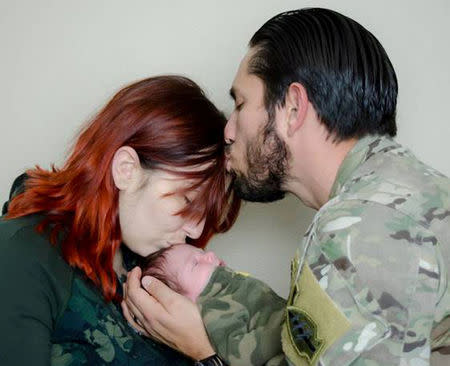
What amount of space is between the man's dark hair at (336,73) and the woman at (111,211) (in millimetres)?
234

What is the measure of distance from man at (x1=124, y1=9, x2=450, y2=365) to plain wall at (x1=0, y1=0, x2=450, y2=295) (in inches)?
23.9

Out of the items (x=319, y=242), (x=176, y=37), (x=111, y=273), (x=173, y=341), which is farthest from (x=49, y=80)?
(x=319, y=242)

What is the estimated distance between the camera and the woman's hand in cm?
145

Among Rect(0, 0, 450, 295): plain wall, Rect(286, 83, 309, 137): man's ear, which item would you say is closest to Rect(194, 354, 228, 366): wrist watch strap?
Rect(286, 83, 309, 137): man's ear

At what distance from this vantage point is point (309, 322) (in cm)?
108

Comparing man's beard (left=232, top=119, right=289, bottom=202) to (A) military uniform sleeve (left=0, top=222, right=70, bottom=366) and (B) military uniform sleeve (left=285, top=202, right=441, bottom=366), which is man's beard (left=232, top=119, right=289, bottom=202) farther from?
(A) military uniform sleeve (left=0, top=222, right=70, bottom=366)

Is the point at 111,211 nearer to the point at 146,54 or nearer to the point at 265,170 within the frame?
the point at 265,170

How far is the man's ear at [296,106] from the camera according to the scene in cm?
146

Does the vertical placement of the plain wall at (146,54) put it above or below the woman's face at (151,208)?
above

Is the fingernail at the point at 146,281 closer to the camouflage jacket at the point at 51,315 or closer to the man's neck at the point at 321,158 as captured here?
the camouflage jacket at the point at 51,315

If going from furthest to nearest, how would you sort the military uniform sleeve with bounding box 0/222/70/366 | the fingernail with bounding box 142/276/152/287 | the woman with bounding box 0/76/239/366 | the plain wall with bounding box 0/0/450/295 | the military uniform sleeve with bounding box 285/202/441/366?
the plain wall with bounding box 0/0/450/295
the fingernail with bounding box 142/276/152/287
the woman with bounding box 0/76/239/366
the military uniform sleeve with bounding box 0/222/70/366
the military uniform sleeve with bounding box 285/202/441/366

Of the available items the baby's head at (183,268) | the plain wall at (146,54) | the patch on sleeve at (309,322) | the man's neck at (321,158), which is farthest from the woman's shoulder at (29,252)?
the plain wall at (146,54)

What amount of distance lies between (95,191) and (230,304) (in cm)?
46

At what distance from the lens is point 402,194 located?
1.14m
